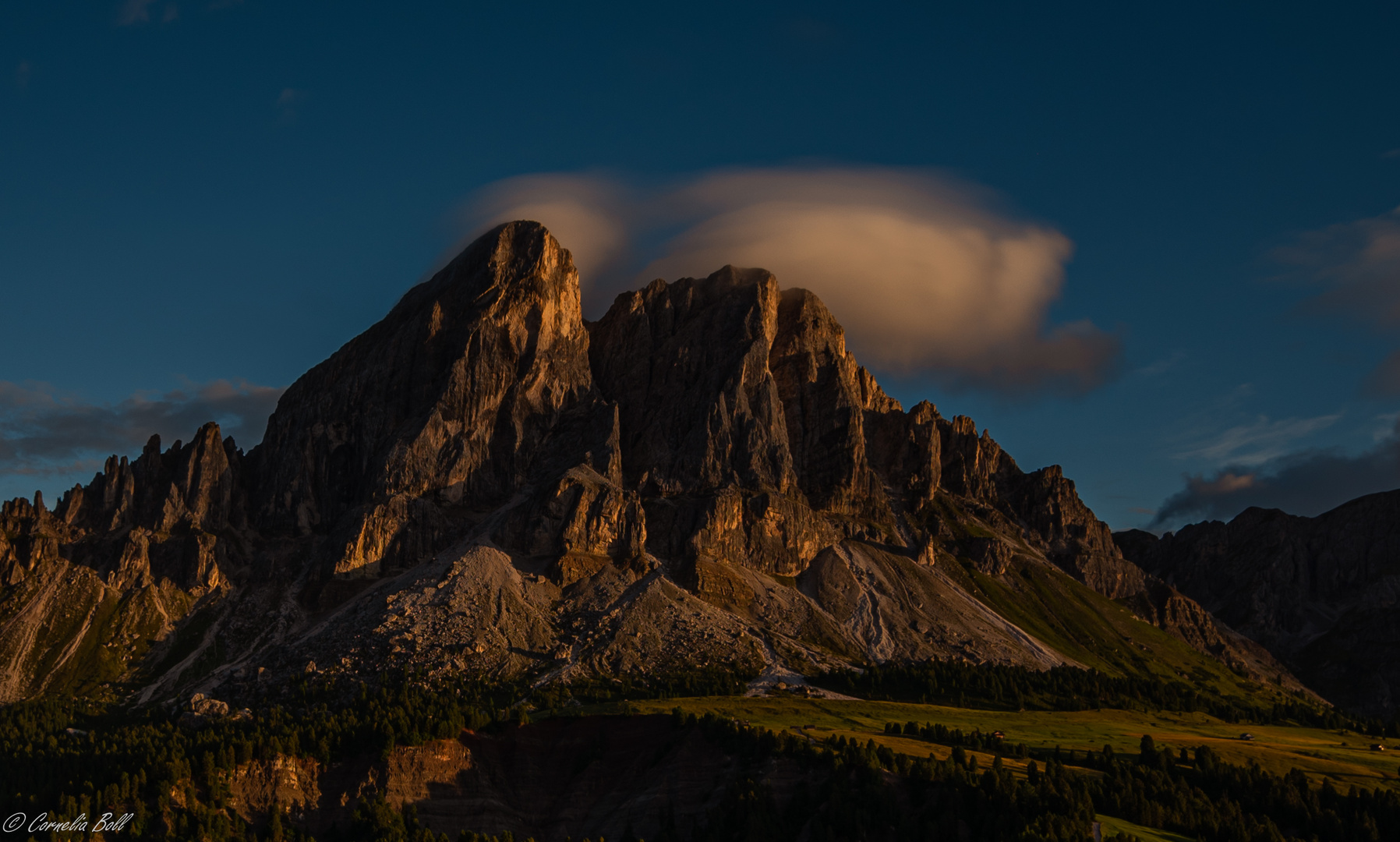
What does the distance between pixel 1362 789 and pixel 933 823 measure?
77.1 m

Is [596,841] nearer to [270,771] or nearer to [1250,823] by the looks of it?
[270,771]

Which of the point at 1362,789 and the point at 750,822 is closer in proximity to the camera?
the point at 750,822

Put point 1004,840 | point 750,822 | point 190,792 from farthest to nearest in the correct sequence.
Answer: point 190,792, point 750,822, point 1004,840

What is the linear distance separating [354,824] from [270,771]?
1628 centimetres

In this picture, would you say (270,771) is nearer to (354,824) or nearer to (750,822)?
(354,824)

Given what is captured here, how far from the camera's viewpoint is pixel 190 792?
189m

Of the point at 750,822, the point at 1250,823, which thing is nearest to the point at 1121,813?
the point at 1250,823

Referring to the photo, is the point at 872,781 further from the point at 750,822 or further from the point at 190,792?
the point at 190,792

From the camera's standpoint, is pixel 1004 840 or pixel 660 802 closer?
pixel 1004 840

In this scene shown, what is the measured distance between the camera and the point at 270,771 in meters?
199

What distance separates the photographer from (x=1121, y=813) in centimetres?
18538

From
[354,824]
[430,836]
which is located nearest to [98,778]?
[354,824]

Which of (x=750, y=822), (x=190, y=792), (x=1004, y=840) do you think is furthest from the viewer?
(x=190, y=792)

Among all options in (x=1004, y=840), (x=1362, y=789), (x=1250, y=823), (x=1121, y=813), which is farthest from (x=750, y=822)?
(x=1362, y=789)
